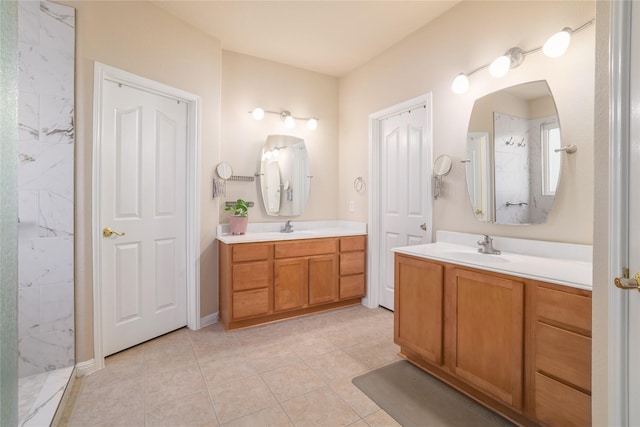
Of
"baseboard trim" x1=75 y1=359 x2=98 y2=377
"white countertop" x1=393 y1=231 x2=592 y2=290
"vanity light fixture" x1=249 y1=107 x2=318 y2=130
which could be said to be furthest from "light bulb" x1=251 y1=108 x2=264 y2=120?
"baseboard trim" x1=75 y1=359 x2=98 y2=377

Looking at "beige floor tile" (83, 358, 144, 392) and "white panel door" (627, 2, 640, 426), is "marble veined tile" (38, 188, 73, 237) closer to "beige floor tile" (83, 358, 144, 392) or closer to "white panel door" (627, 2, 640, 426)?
"beige floor tile" (83, 358, 144, 392)

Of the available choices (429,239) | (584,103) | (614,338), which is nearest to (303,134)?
(429,239)

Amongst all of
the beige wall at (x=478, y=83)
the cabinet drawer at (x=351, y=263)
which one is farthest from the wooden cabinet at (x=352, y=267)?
the beige wall at (x=478, y=83)

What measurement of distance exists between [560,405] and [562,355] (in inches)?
9.0

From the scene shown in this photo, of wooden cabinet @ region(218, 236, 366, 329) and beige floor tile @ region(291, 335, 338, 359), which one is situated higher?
wooden cabinet @ region(218, 236, 366, 329)

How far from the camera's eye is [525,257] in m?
1.86

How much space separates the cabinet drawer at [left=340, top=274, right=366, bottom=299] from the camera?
3170mm

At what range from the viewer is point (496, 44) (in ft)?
6.85

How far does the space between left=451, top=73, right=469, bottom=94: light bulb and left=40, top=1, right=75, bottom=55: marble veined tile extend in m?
2.69

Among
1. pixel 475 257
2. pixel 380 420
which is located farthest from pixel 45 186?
pixel 475 257

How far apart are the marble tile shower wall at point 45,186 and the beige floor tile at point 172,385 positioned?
0.60 m

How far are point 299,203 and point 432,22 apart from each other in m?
2.19

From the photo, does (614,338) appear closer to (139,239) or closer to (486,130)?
(486,130)

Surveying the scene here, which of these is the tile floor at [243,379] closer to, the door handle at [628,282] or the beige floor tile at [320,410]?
the beige floor tile at [320,410]
